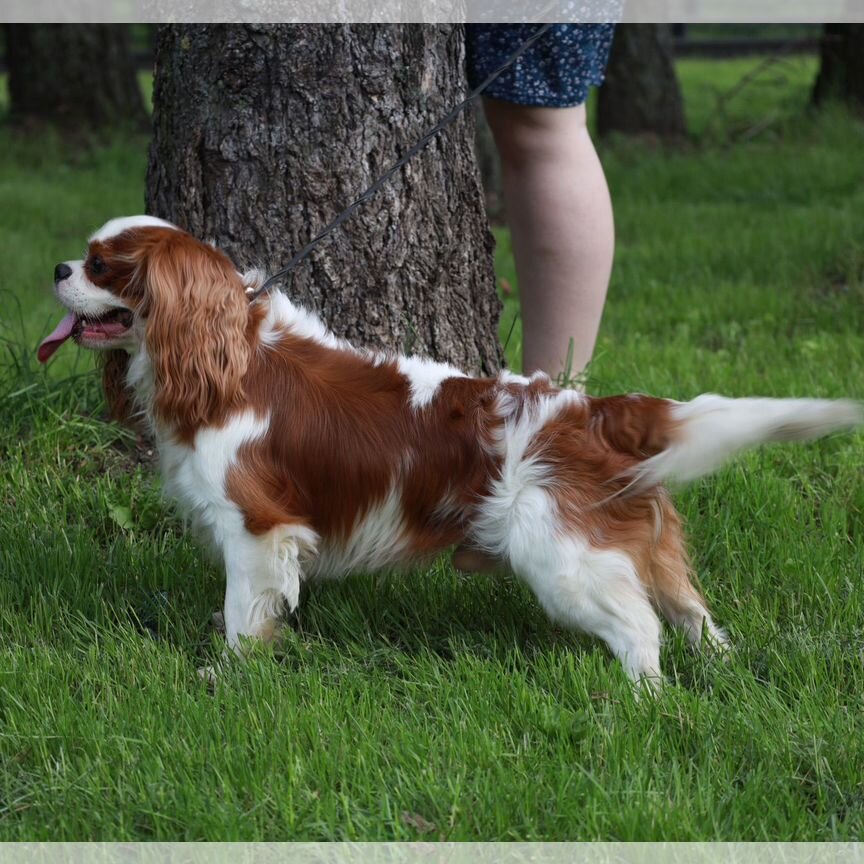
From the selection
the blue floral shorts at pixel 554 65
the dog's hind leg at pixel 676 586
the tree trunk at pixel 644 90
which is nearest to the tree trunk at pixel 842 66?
the tree trunk at pixel 644 90

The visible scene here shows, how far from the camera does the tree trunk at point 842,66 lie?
10.8m

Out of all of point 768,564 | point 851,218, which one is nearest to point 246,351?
point 768,564

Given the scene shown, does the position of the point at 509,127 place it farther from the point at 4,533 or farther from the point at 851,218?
the point at 851,218

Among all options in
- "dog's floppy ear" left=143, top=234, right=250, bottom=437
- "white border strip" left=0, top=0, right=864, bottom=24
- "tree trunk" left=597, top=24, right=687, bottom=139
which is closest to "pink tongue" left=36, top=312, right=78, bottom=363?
"dog's floppy ear" left=143, top=234, right=250, bottom=437

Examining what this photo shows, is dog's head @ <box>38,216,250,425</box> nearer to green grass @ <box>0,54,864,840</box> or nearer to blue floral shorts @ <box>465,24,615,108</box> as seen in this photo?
green grass @ <box>0,54,864,840</box>

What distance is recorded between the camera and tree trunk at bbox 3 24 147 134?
11.1 m

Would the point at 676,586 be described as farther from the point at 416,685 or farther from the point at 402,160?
the point at 402,160

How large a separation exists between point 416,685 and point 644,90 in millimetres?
9314

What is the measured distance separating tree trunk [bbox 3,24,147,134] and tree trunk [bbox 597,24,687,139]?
4.47 metres

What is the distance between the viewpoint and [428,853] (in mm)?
2043

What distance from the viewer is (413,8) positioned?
132 inches

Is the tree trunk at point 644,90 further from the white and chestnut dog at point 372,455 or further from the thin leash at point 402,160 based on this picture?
the white and chestnut dog at point 372,455

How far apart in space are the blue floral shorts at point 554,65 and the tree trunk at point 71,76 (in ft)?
27.8

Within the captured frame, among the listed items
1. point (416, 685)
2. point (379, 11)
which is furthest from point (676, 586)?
point (379, 11)
